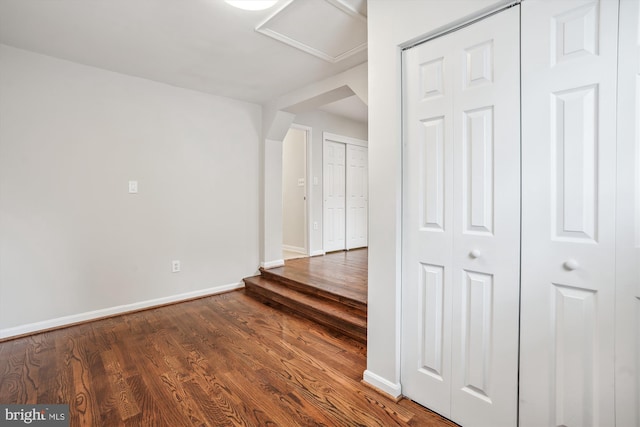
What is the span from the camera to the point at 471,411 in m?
1.44

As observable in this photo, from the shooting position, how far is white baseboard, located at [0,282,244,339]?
8.15ft

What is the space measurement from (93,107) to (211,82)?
1.14 m

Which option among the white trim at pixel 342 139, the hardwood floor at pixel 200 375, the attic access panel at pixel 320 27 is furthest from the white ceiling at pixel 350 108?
the hardwood floor at pixel 200 375

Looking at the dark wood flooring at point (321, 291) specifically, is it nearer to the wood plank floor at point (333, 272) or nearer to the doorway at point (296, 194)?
the wood plank floor at point (333, 272)

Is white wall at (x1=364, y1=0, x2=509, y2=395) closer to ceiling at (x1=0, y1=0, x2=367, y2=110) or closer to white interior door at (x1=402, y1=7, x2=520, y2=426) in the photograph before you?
white interior door at (x1=402, y1=7, x2=520, y2=426)

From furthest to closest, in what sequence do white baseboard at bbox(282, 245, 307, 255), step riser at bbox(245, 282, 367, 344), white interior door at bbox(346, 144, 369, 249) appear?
white interior door at bbox(346, 144, 369, 249) < white baseboard at bbox(282, 245, 307, 255) < step riser at bbox(245, 282, 367, 344)

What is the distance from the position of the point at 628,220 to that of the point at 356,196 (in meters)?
4.50

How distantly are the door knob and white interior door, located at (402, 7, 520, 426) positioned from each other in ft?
0.57

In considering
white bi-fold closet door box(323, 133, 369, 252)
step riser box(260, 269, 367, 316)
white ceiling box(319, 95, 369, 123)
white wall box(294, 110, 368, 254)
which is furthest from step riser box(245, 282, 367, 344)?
white ceiling box(319, 95, 369, 123)

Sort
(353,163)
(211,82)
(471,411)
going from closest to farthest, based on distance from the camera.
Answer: (471,411), (211,82), (353,163)

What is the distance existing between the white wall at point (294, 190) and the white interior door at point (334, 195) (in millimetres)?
377

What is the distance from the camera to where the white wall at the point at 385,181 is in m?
1.66

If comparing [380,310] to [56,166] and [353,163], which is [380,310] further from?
[353,163]

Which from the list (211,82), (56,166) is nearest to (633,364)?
(211,82)
